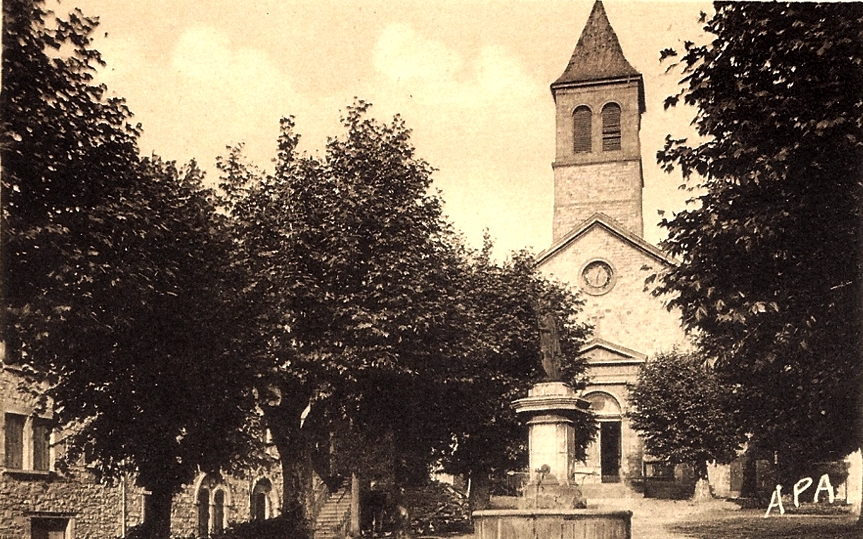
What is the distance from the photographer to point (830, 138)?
47.2 ft

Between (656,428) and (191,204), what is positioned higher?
(191,204)

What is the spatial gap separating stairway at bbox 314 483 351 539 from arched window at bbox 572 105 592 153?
95.1ft

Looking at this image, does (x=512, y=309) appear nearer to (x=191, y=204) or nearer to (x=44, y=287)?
(x=191, y=204)

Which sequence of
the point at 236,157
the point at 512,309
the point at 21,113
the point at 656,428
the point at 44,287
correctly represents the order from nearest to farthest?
the point at 21,113 < the point at 44,287 < the point at 236,157 < the point at 512,309 < the point at 656,428

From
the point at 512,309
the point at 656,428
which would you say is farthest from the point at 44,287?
the point at 656,428

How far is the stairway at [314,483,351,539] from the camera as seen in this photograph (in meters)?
26.9

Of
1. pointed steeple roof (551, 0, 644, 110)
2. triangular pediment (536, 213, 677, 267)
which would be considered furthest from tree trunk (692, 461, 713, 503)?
pointed steeple roof (551, 0, 644, 110)

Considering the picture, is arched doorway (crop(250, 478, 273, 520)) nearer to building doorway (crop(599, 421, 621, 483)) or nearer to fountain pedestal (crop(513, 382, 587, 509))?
building doorway (crop(599, 421, 621, 483))

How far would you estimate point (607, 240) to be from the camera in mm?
48250

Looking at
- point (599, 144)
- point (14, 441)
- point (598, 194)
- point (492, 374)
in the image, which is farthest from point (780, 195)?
point (599, 144)

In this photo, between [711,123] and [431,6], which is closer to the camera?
[431,6]

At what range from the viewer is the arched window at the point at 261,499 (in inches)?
1512

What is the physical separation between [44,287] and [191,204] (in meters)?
6.24

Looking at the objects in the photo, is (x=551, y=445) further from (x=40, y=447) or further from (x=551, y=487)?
(x=40, y=447)
